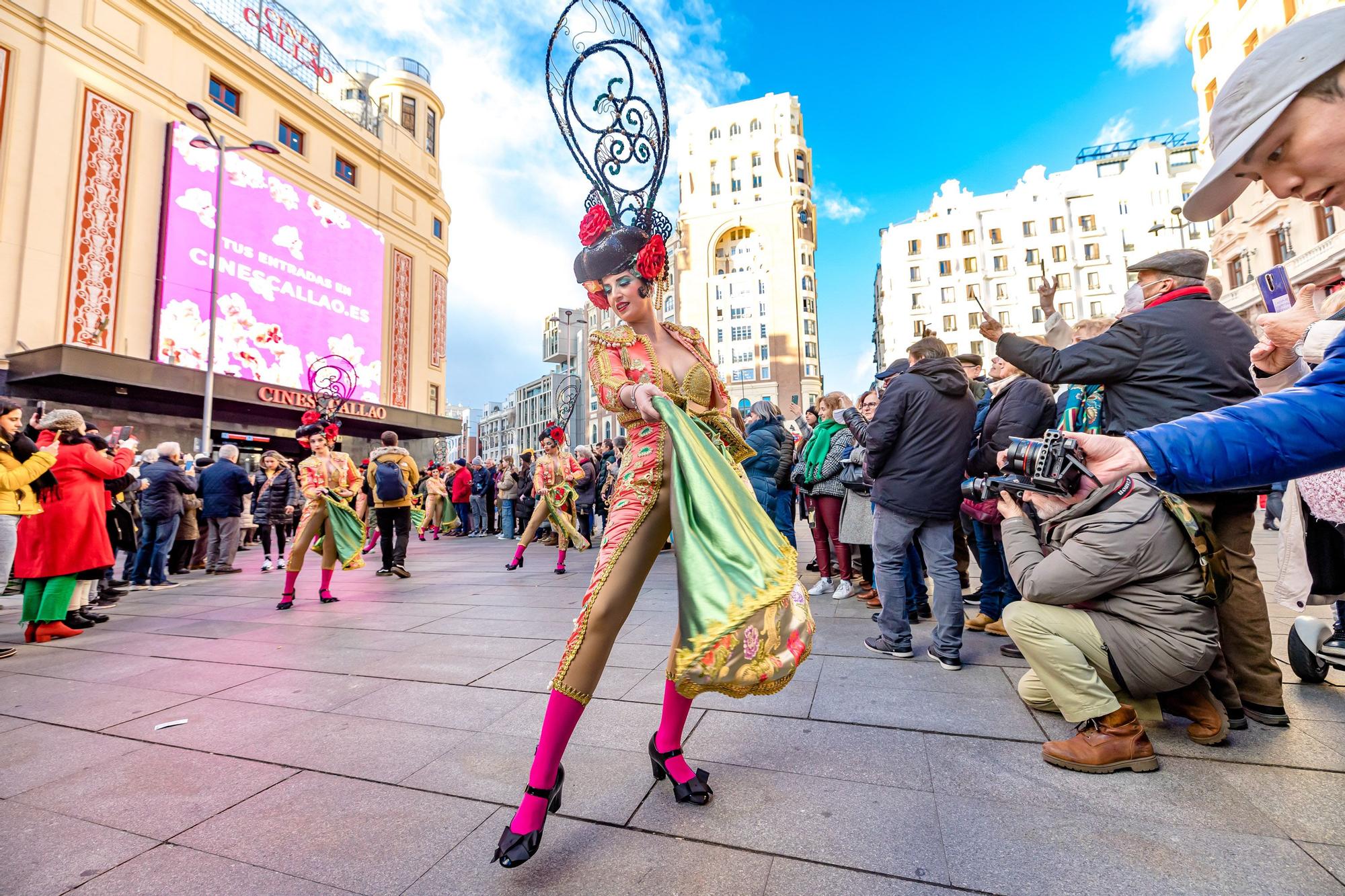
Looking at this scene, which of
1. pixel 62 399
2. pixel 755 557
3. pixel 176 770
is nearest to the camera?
pixel 755 557

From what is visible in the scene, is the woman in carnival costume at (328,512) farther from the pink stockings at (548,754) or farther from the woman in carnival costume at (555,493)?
the pink stockings at (548,754)

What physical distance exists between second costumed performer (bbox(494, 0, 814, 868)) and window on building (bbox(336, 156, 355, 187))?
2893 centimetres

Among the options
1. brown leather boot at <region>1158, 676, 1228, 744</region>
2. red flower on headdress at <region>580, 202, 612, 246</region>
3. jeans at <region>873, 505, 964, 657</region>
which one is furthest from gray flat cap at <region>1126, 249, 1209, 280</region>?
red flower on headdress at <region>580, 202, 612, 246</region>

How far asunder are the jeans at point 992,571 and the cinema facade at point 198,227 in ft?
65.5

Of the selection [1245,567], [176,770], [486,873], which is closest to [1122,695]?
[1245,567]

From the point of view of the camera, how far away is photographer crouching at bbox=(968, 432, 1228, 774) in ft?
8.03

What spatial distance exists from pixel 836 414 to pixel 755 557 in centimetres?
353

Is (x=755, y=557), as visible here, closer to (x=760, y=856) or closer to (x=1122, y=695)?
(x=760, y=856)

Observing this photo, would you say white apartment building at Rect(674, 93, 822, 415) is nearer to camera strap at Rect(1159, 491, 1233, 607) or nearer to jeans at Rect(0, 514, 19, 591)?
jeans at Rect(0, 514, 19, 591)

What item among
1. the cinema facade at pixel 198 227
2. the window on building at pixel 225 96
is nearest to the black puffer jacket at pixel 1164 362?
the cinema facade at pixel 198 227

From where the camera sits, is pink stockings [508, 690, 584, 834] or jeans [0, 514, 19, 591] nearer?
pink stockings [508, 690, 584, 834]

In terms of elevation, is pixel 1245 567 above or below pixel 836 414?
below

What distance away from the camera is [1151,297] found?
3.28 metres

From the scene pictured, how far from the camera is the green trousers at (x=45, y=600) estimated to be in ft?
17.2
